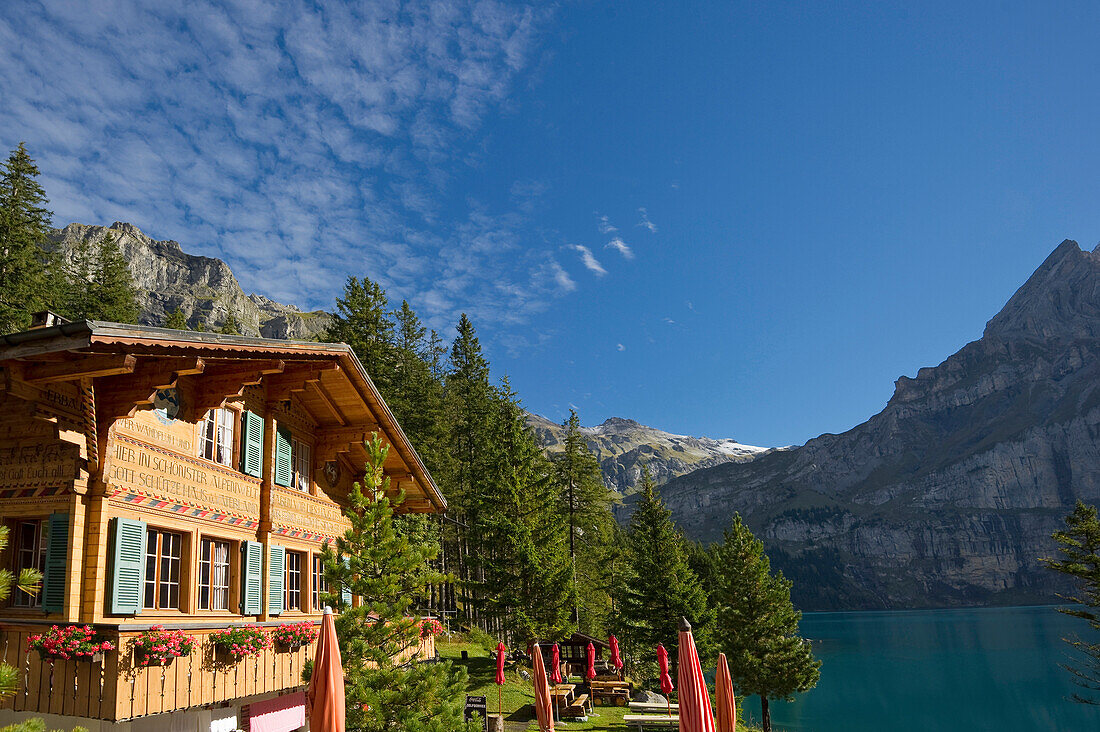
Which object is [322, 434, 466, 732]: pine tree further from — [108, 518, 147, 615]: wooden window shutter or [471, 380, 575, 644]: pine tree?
[471, 380, 575, 644]: pine tree

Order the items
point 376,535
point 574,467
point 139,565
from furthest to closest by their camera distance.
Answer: point 574,467 → point 376,535 → point 139,565

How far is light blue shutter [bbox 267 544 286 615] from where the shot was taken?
596 inches

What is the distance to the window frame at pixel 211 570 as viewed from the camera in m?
13.4

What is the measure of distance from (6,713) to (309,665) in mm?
4466

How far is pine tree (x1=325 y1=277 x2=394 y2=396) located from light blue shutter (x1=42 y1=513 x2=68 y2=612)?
28239 mm

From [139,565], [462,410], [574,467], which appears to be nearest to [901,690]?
[574,467]

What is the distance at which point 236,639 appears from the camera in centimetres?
1212

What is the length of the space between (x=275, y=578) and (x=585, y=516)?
33.9 metres

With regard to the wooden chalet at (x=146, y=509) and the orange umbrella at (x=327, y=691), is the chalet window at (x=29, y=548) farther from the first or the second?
the orange umbrella at (x=327, y=691)

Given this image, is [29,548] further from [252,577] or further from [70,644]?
[252,577]

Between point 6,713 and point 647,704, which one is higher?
point 6,713

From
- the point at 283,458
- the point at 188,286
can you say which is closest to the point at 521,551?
the point at 283,458

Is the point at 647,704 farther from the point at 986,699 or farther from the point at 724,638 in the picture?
the point at 986,699

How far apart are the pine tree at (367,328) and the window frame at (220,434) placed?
949 inches
